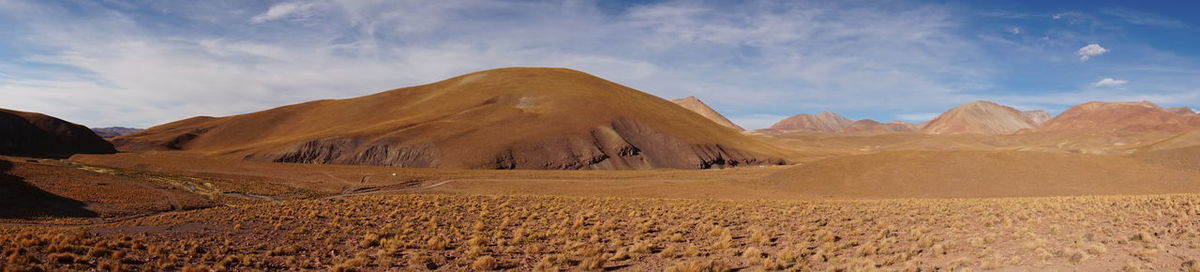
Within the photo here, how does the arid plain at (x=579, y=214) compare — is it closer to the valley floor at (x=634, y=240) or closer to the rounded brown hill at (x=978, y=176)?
the valley floor at (x=634, y=240)

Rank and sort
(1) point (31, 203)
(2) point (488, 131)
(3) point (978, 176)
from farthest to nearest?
(2) point (488, 131) < (3) point (978, 176) < (1) point (31, 203)

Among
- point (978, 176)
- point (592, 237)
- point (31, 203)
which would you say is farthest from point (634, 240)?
point (978, 176)

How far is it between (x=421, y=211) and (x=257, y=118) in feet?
420

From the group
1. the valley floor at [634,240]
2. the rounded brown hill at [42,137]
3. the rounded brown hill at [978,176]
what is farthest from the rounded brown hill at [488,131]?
the valley floor at [634,240]

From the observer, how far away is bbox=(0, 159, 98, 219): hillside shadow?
78.6 feet

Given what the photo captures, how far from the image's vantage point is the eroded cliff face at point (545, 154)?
82.2 m

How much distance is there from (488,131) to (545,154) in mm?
12804

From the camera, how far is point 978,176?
4772cm

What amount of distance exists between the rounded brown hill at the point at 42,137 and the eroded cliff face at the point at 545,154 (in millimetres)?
27667

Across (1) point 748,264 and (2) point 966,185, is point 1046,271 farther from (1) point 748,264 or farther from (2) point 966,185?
(2) point 966,185

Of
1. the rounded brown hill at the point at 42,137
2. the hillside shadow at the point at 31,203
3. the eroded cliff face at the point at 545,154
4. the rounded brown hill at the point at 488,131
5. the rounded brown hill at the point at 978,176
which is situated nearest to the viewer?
the hillside shadow at the point at 31,203

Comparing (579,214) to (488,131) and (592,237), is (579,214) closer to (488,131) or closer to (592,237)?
(592,237)

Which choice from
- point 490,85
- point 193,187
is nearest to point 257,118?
point 490,85

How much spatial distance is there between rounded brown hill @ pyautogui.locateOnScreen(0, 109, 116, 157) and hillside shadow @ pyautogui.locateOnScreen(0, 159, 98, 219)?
7071cm
